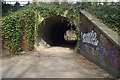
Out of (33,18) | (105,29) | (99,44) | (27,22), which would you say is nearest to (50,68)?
(99,44)

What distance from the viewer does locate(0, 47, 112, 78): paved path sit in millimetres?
10844

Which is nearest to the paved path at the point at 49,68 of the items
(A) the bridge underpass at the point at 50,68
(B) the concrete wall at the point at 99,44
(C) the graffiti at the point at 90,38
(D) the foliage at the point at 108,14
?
(A) the bridge underpass at the point at 50,68

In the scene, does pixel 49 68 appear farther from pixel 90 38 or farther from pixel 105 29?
pixel 90 38

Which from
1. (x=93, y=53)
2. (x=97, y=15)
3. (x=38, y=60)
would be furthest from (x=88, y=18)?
(x=38, y=60)

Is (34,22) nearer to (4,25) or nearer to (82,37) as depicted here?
(4,25)

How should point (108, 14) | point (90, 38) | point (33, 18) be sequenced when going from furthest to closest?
point (33, 18), point (108, 14), point (90, 38)

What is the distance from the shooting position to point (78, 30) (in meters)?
17.4

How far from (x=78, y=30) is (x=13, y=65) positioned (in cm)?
586

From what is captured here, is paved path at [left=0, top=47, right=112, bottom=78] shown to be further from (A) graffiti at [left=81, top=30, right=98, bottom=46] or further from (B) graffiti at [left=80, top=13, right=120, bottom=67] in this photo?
(A) graffiti at [left=81, top=30, right=98, bottom=46]

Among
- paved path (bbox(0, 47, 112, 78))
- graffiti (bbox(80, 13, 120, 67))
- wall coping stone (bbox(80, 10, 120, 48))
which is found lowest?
paved path (bbox(0, 47, 112, 78))

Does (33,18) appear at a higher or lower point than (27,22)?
higher

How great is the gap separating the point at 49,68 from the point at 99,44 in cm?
273

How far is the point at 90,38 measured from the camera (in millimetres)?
Result: 14602

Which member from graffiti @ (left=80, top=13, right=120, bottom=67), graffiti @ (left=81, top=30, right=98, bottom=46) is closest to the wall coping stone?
graffiti @ (left=80, top=13, right=120, bottom=67)
